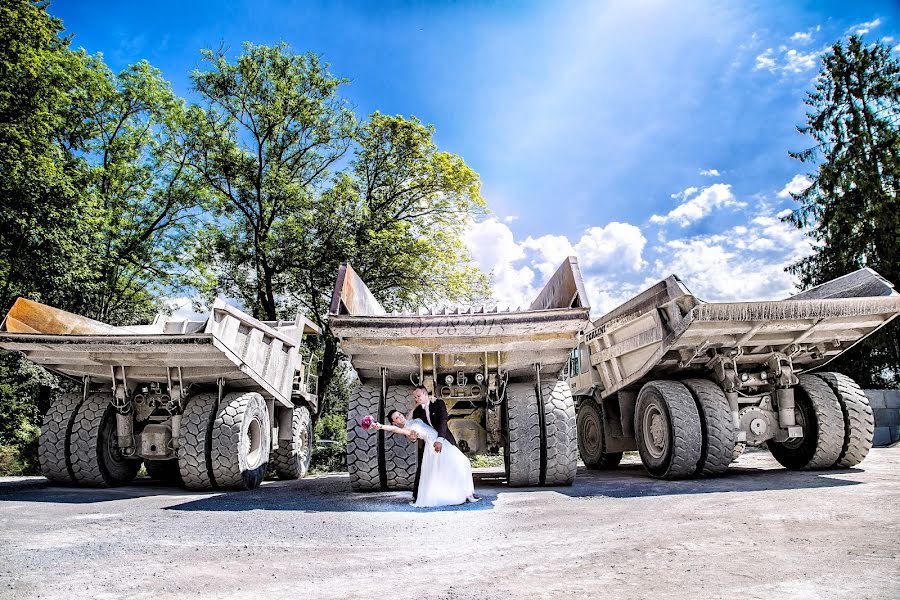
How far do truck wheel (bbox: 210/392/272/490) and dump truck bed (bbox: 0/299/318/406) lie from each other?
37 cm

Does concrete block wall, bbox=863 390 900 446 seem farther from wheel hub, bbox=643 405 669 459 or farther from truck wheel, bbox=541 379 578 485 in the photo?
truck wheel, bbox=541 379 578 485

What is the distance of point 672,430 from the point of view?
7.40 meters

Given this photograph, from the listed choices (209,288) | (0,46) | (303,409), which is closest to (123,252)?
(209,288)

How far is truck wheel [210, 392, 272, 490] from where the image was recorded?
7688 mm

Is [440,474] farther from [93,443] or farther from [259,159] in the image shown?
[259,159]

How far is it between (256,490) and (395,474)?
2.18 m

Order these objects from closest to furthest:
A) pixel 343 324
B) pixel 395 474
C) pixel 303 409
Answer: pixel 343 324 → pixel 395 474 → pixel 303 409

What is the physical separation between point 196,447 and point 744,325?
684 cm

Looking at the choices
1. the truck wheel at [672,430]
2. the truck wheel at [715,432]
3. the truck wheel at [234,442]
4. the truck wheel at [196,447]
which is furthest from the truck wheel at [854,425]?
the truck wheel at [196,447]

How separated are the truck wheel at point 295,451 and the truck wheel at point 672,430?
5.84 metres

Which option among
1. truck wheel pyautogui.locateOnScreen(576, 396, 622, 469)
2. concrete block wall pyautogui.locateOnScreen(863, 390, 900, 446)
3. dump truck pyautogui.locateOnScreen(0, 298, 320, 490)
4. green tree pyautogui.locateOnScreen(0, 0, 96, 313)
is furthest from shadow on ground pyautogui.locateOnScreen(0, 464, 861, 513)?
concrete block wall pyautogui.locateOnScreen(863, 390, 900, 446)

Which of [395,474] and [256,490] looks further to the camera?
[256,490]

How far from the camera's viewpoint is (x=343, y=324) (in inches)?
261

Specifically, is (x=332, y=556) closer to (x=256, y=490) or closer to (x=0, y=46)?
(x=256, y=490)
